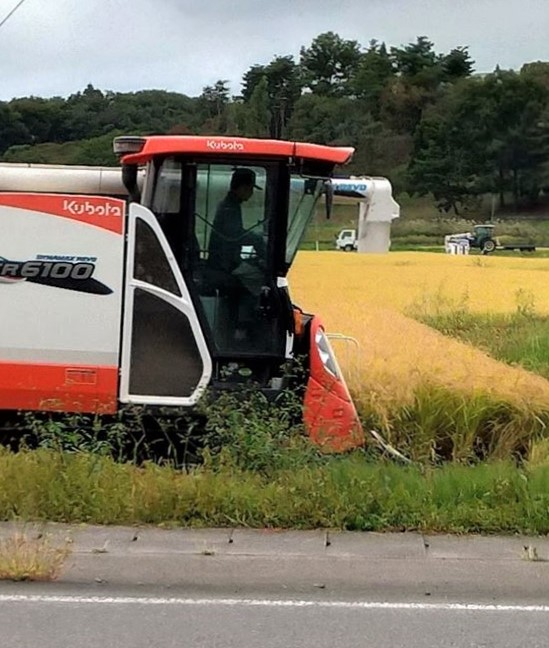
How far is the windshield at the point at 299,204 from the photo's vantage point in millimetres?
8406

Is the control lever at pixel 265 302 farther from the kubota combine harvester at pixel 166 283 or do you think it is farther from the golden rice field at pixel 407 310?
the golden rice field at pixel 407 310

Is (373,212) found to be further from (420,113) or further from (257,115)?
(420,113)

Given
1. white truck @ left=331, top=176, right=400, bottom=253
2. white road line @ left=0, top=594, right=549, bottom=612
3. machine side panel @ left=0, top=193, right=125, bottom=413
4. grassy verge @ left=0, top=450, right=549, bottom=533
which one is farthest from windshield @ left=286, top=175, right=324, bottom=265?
white road line @ left=0, top=594, right=549, bottom=612

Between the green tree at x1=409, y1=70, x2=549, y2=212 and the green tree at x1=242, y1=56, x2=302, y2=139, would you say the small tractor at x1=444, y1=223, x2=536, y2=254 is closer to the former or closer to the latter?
the green tree at x1=242, y1=56, x2=302, y2=139

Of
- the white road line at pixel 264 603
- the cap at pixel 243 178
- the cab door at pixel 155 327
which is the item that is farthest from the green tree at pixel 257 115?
the white road line at pixel 264 603

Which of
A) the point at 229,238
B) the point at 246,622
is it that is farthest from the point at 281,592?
the point at 229,238

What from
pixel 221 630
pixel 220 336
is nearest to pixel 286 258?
pixel 220 336

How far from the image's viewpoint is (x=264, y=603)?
214 inches

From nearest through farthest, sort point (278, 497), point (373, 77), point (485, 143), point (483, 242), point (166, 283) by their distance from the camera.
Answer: point (278, 497), point (166, 283), point (483, 242), point (485, 143), point (373, 77)

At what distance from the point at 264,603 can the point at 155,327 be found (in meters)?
3.39

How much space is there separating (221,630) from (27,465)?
99.5 inches

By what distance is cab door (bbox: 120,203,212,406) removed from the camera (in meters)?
8.32

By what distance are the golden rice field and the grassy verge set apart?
2.51 metres

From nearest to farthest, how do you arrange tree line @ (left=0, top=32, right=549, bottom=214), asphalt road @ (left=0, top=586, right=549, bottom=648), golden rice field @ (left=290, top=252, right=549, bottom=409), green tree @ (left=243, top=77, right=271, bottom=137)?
asphalt road @ (left=0, top=586, right=549, bottom=648) → golden rice field @ (left=290, top=252, right=549, bottom=409) → green tree @ (left=243, top=77, right=271, bottom=137) → tree line @ (left=0, top=32, right=549, bottom=214)
